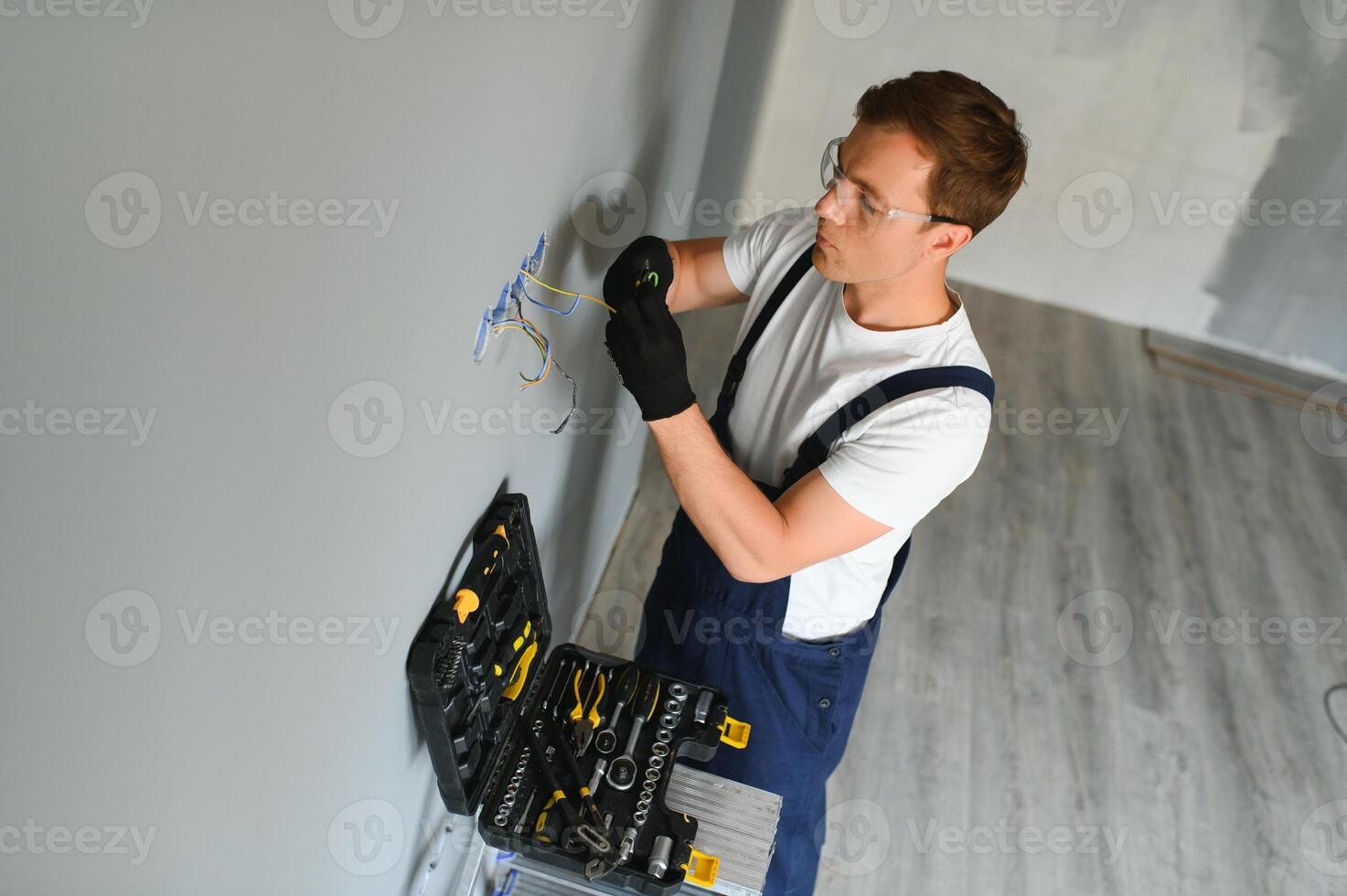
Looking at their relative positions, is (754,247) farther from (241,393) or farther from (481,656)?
(241,393)

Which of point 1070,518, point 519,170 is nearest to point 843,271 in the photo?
point 519,170

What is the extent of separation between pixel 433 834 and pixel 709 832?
425 mm

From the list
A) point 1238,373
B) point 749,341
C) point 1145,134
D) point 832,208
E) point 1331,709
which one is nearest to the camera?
point 832,208

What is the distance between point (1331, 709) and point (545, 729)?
99.9 inches

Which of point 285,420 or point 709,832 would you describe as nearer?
point 285,420

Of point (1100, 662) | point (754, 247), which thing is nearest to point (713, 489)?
point (754, 247)

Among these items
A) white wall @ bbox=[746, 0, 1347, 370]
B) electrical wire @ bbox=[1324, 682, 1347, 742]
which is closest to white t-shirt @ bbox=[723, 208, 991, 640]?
electrical wire @ bbox=[1324, 682, 1347, 742]

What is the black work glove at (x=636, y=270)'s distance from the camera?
1.35 meters

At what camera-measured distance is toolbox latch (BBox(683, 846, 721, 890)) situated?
1.23 metres

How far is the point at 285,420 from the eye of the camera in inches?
28.1

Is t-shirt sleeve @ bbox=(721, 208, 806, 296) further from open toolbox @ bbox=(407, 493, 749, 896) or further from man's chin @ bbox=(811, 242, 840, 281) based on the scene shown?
open toolbox @ bbox=(407, 493, 749, 896)

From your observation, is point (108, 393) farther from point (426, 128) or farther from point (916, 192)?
point (916, 192)

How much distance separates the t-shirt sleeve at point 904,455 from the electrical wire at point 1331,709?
7.20 ft

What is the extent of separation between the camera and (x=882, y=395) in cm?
132
